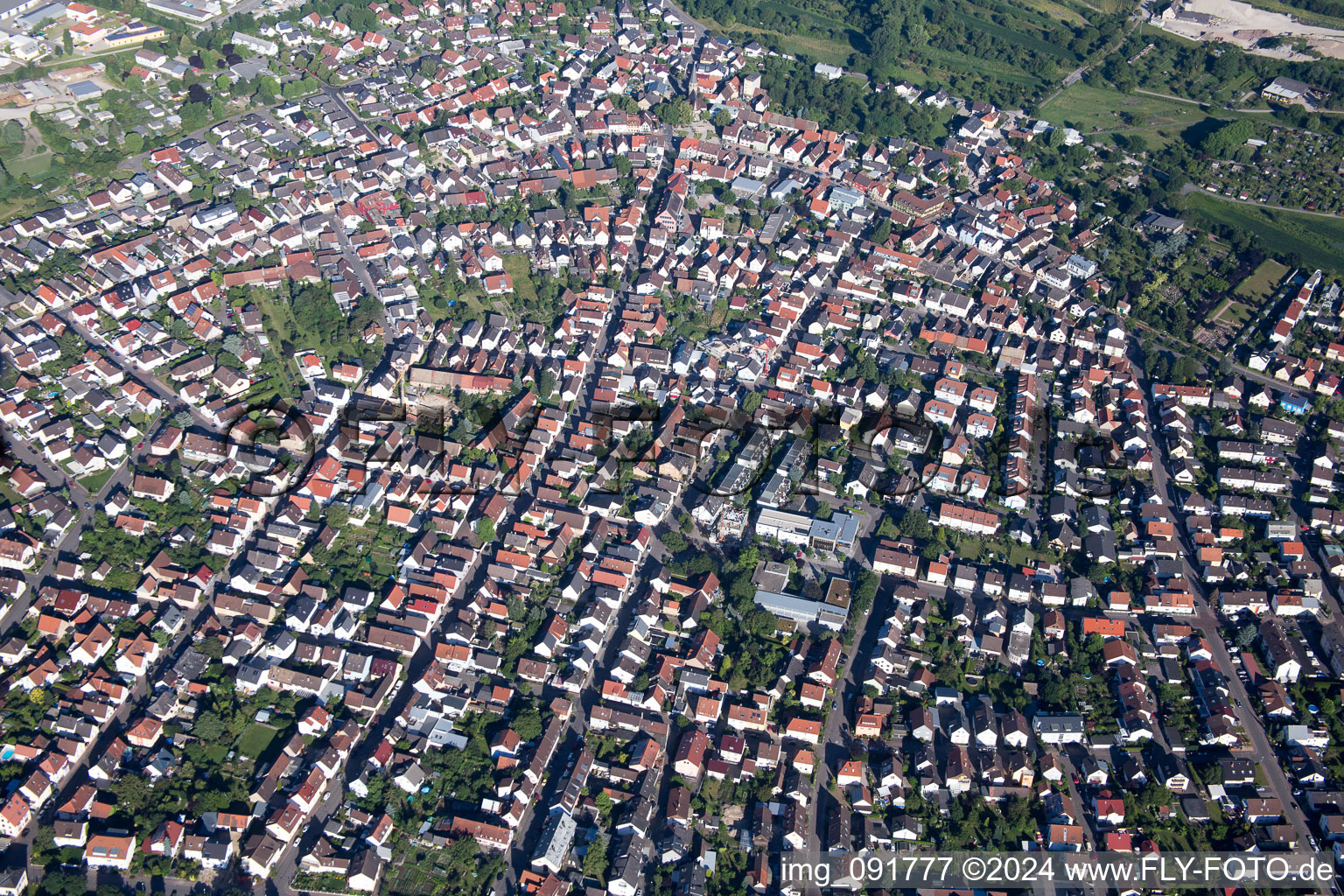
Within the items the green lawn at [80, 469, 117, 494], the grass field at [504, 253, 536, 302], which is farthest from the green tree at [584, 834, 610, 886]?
the grass field at [504, 253, 536, 302]

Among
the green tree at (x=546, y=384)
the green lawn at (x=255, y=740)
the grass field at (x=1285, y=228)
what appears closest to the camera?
the green lawn at (x=255, y=740)

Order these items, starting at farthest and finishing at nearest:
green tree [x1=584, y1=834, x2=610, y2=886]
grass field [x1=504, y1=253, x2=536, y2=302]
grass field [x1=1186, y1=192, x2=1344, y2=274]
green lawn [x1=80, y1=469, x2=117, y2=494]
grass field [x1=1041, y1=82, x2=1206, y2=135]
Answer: grass field [x1=1041, y1=82, x2=1206, y2=135]
grass field [x1=1186, y1=192, x2=1344, y2=274]
grass field [x1=504, y1=253, x2=536, y2=302]
green lawn [x1=80, y1=469, x2=117, y2=494]
green tree [x1=584, y1=834, x2=610, y2=886]

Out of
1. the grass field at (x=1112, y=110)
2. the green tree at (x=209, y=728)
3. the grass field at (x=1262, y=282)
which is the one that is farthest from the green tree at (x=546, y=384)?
the grass field at (x=1112, y=110)

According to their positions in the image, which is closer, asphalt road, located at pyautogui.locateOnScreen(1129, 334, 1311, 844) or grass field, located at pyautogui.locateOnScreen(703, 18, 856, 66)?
asphalt road, located at pyautogui.locateOnScreen(1129, 334, 1311, 844)

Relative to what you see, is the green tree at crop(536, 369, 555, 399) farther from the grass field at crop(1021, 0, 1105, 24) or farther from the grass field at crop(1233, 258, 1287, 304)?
the grass field at crop(1021, 0, 1105, 24)

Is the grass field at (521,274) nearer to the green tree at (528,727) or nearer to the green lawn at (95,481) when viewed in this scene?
the green lawn at (95,481)

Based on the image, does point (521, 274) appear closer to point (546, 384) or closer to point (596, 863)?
point (546, 384)

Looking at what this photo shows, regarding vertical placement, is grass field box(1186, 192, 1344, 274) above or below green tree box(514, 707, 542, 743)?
above
